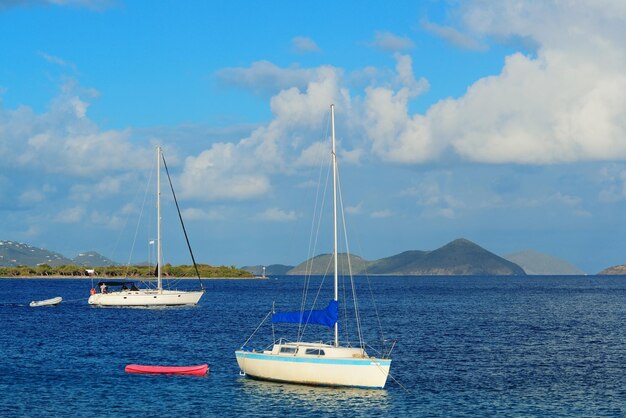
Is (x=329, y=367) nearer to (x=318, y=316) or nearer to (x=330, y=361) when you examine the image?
(x=330, y=361)

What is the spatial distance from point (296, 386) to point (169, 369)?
11.1 m

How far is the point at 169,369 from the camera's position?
197 ft

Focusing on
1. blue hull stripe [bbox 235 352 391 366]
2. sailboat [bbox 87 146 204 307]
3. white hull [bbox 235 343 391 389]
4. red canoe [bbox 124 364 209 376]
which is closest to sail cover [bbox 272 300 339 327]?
white hull [bbox 235 343 391 389]

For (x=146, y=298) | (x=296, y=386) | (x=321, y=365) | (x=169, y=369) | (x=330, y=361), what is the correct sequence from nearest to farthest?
(x=330, y=361), (x=321, y=365), (x=296, y=386), (x=169, y=369), (x=146, y=298)

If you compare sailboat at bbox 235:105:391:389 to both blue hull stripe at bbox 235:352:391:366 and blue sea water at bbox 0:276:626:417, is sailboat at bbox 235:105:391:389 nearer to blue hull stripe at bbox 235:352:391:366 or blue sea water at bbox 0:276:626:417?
blue hull stripe at bbox 235:352:391:366

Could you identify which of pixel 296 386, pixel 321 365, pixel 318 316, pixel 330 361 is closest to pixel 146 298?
pixel 318 316

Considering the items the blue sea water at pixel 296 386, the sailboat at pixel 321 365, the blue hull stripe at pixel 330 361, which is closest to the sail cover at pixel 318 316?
the sailboat at pixel 321 365

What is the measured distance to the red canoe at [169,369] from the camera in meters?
59.2

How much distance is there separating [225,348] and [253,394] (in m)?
24.8

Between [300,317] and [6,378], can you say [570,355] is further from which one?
[6,378]

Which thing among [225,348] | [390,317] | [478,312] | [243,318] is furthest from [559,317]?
[225,348]

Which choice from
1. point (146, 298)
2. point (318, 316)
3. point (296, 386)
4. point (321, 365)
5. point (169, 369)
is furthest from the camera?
point (146, 298)

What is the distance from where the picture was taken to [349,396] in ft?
167

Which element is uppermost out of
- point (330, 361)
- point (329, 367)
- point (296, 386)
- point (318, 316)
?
point (318, 316)
